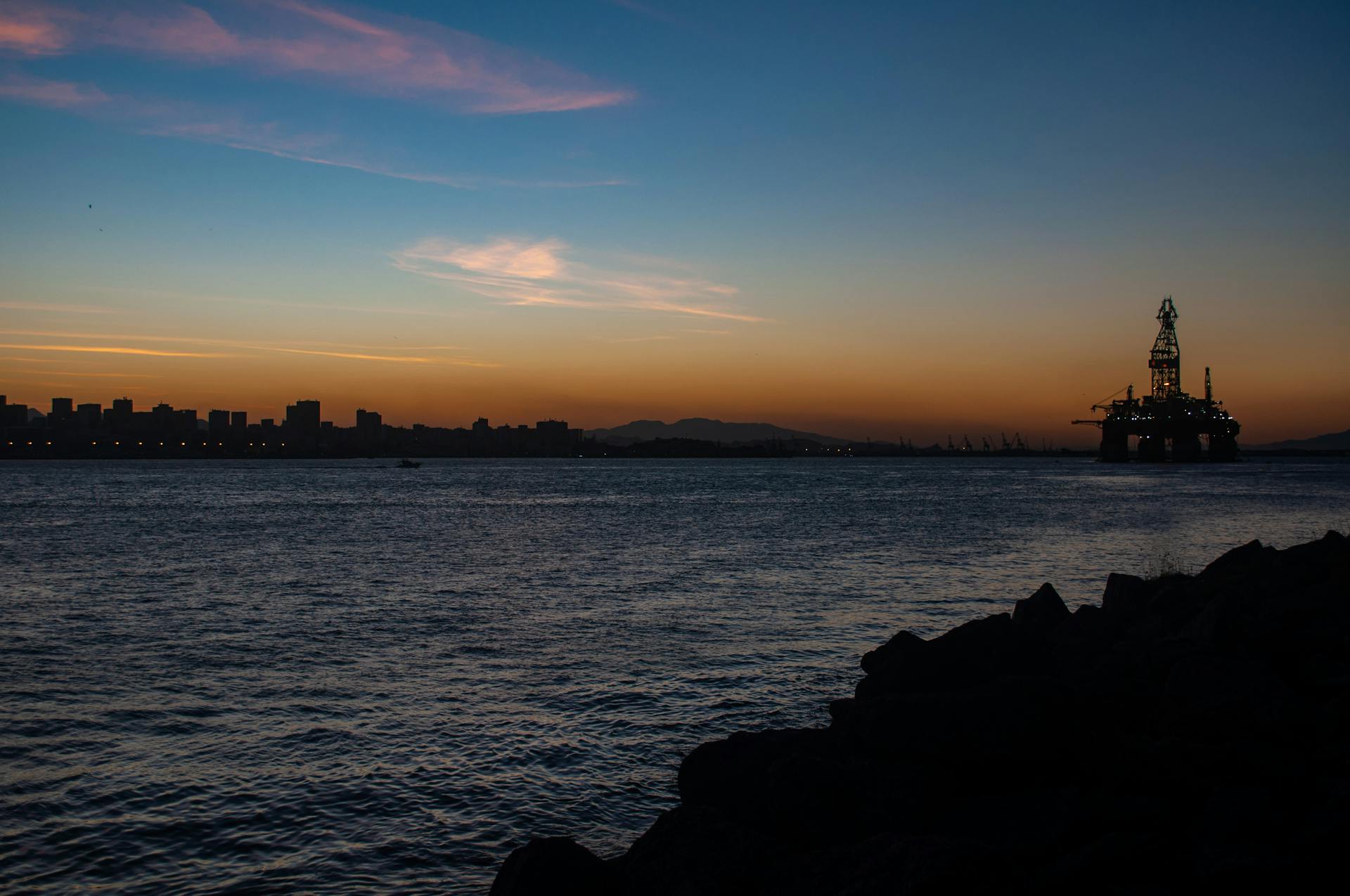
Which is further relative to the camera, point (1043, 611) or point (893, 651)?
point (1043, 611)

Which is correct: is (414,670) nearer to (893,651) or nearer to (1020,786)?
(893,651)

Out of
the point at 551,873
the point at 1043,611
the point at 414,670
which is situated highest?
the point at 1043,611

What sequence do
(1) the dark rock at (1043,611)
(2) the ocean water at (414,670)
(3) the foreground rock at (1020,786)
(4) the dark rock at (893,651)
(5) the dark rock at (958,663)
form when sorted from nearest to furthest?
(3) the foreground rock at (1020,786) < (2) the ocean water at (414,670) < (5) the dark rock at (958,663) < (4) the dark rock at (893,651) < (1) the dark rock at (1043,611)

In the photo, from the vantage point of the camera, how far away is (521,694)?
16.8 meters

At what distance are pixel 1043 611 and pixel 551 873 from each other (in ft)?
41.6

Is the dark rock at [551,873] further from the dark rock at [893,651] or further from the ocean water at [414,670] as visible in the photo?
the dark rock at [893,651]

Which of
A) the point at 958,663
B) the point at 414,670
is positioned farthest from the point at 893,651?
the point at 414,670

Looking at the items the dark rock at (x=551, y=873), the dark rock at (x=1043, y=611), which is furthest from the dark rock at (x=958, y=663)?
the dark rock at (x=551, y=873)

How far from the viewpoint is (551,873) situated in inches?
306

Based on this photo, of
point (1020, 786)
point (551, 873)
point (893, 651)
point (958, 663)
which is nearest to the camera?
point (551, 873)

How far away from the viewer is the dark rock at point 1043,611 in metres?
17.5

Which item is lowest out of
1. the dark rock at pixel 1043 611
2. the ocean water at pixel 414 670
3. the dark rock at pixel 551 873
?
the ocean water at pixel 414 670

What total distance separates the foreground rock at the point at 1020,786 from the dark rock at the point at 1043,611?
3.78 m

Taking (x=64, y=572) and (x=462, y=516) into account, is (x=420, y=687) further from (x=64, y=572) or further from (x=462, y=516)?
(x=462, y=516)
